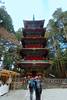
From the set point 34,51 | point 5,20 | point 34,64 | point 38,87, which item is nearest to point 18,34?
point 5,20

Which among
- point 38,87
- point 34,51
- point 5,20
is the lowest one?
point 38,87

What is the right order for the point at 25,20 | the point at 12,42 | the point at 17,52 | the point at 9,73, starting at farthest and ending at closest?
the point at 25,20, the point at 17,52, the point at 12,42, the point at 9,73

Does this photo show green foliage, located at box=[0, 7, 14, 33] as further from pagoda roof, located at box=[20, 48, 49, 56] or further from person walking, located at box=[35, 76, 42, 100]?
person walking, located at box=[35, 76, 42, 100]

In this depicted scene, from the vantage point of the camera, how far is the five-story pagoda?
5391cm

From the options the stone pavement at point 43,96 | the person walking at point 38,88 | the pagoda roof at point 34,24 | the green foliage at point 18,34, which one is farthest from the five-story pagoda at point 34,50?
the person walking at point 38,88

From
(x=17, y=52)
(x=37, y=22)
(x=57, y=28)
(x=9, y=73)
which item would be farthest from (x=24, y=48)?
(x=9, y=73)

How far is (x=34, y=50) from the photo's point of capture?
184 feet

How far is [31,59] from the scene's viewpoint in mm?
55781

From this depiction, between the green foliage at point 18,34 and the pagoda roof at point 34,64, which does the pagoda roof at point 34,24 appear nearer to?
the green foliage at point 18,34

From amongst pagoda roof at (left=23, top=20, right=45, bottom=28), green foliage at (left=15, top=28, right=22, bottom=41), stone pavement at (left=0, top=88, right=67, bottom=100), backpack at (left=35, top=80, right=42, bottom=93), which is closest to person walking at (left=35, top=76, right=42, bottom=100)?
Answer: backpack at (left=35, top=80, right=42, bottom=93)

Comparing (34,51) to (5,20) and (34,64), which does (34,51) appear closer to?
(34,64)

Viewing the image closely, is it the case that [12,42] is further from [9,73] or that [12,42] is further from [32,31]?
[9,73]

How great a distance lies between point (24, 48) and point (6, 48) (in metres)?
3.79

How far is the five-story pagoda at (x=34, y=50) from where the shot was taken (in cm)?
5391
